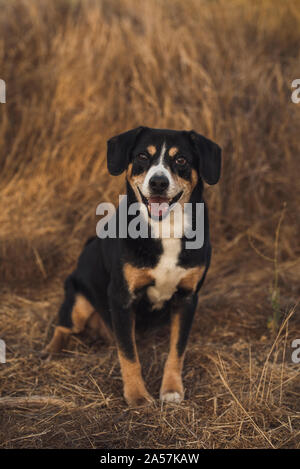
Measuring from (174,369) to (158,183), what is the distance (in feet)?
3.41

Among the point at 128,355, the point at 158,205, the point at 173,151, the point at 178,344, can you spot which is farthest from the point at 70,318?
the point at 173,151

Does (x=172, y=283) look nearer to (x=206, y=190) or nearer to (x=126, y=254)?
(x=126, y=254)

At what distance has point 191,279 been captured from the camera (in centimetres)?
293

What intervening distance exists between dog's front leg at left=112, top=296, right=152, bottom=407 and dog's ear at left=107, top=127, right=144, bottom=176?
0.75 m

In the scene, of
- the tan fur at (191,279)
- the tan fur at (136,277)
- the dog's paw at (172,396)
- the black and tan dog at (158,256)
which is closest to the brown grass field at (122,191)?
the dog's paw at (172,396)

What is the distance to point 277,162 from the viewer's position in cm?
493

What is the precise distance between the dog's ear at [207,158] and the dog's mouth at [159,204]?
17 cm

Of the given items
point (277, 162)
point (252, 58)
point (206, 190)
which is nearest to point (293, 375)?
point (206, 190)

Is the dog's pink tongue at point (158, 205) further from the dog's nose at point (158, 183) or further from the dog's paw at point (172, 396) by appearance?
the dog's paw at point (172, 396)

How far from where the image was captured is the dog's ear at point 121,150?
2.93 meters

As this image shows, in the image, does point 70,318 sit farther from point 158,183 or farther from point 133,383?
point 158,183

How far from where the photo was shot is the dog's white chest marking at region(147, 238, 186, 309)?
2877mm
